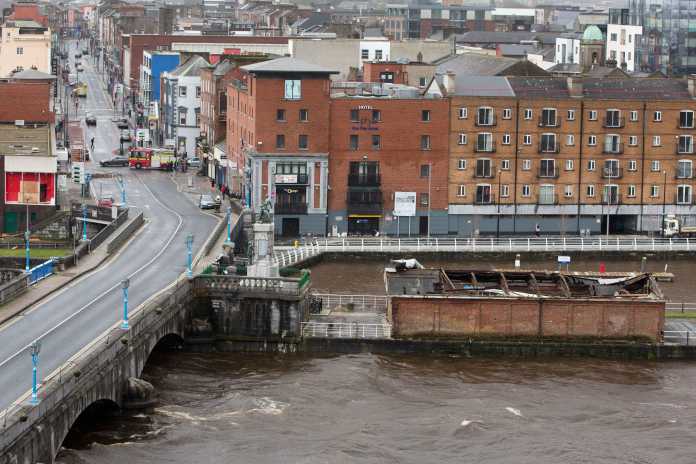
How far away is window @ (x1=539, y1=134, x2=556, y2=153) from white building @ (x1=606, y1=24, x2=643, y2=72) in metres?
57.9

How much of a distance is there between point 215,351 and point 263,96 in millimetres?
35050

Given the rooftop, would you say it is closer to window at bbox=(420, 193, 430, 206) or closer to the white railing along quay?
the white railing along quay

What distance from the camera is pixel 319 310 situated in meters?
82.3

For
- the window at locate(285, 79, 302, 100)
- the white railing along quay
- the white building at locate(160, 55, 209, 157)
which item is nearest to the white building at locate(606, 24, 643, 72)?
the white building at locate(160, 55, 209, 157)

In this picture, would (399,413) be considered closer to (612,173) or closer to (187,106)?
(612,173)

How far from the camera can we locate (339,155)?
111m

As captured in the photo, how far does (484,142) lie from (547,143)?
179 inches

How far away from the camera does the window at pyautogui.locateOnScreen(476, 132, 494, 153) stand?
113 m

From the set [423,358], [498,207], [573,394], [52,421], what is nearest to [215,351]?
[423,358]

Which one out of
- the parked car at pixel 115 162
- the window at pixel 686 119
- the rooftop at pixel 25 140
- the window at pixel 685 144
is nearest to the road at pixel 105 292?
the rooftop at pixel 25 140

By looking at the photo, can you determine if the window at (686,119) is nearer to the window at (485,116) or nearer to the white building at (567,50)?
the window at (485,116)

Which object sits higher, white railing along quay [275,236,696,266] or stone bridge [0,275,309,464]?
white railing along quay [275,236,696,266]

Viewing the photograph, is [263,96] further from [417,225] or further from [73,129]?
[73,129]

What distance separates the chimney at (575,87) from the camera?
114 m
